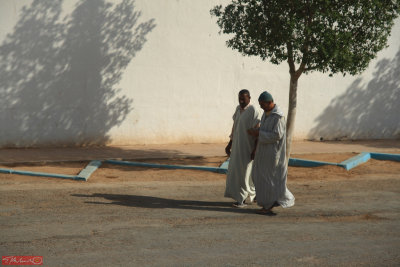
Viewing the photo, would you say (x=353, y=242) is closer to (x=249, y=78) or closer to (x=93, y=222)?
(x=93, y=222)

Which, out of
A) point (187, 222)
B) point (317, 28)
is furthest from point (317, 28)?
point (187, 222)

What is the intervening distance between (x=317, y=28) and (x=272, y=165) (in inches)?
138

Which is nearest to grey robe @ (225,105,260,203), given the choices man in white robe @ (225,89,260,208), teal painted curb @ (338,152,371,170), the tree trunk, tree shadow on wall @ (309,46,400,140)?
man in white robe @ (225,89,260,208)

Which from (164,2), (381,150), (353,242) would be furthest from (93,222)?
(381,150)

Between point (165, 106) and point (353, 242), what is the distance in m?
8.82

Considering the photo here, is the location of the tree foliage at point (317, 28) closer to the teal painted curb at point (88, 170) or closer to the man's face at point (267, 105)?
the man's face at point (267, 105)

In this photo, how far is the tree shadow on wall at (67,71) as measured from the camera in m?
13.0

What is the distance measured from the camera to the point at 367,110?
17.0 m

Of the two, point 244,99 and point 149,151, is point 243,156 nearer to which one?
point 244,99

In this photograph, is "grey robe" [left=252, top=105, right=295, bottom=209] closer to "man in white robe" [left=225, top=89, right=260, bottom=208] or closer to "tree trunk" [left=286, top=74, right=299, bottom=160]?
"man in white robe" [left=225, top=89, right=260, bottom=208]

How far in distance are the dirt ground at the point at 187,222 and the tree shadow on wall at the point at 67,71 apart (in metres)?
2.65

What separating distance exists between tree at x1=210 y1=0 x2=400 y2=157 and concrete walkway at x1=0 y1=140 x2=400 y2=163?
10.4ft

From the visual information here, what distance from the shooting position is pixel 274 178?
7855 millimetres

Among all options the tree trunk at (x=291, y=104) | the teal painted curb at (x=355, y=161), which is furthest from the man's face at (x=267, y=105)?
the teal painted curb at (x=355, y=161)
